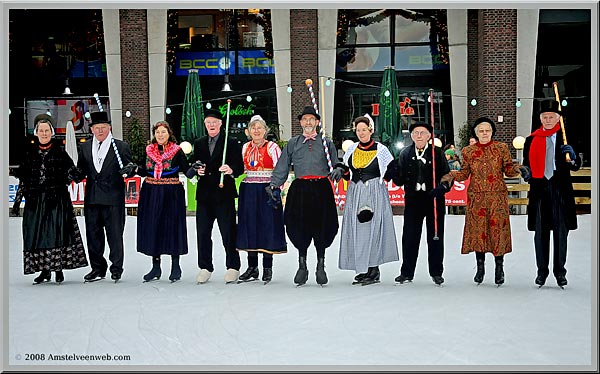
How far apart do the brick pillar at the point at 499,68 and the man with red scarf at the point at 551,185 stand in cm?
650

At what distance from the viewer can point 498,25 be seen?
1216 centimetres

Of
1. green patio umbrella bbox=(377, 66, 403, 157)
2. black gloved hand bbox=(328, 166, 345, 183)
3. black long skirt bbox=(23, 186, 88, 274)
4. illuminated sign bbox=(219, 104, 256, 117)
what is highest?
illuminated sign bbox=(219, 104, 256, 117)

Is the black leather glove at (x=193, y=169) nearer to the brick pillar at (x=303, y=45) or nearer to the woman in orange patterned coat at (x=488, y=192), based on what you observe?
the woman in orange patterned coat at (x=488, y=192)

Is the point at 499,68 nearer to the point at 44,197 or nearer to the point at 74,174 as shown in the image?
the point at 74,174

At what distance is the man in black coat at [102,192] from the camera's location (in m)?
6.01

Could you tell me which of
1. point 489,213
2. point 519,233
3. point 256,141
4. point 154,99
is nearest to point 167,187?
point 256,141

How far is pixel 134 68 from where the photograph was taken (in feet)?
46.1

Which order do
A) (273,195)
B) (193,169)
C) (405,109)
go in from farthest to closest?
(405,109) → (193,169) → (273,195)

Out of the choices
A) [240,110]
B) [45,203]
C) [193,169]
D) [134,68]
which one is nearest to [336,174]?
[193,169]

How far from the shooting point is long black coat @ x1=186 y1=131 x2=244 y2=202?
600 centimetres

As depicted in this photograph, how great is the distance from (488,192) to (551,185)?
47cm

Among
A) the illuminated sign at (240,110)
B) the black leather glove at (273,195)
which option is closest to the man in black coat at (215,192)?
the black leather glove at (273,195)

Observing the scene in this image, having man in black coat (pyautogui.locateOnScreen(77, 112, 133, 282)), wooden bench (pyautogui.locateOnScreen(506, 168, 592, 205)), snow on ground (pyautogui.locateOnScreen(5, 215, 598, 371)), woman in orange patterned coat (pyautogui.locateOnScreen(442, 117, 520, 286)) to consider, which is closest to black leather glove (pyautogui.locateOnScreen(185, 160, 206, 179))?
man in black coat (pyautogui.locateOnScreen(77, 112, 133, 282))

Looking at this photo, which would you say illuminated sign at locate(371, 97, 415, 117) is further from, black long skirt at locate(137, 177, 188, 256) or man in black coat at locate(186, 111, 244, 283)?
black long skirt at locate(137, 177, 188, 256)
